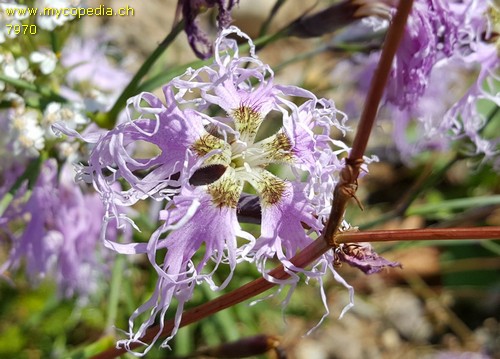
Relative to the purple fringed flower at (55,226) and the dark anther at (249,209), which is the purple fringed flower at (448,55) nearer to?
the dark anther at (249,209)

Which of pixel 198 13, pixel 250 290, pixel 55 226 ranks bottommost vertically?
pixel 55 226

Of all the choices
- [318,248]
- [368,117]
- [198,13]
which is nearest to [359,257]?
[318,248]

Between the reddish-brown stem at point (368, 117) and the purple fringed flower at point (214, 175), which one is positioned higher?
the reddish-brown stem at point (368, 117)

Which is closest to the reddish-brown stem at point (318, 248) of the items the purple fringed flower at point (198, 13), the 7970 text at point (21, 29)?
the purple fringed flower at point (198, 13)

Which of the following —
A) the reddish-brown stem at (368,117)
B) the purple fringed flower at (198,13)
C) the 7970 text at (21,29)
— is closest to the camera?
the reddish-brown stem at (368,117)

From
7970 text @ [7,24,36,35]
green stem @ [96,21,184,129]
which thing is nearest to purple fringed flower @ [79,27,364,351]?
green stem @ [96,21,184,129]

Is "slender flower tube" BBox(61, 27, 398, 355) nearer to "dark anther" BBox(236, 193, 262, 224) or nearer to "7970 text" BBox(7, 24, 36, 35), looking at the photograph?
"dark anther" BBox(236, 193, 262, 224)

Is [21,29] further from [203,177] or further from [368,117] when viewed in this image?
[368,117]
